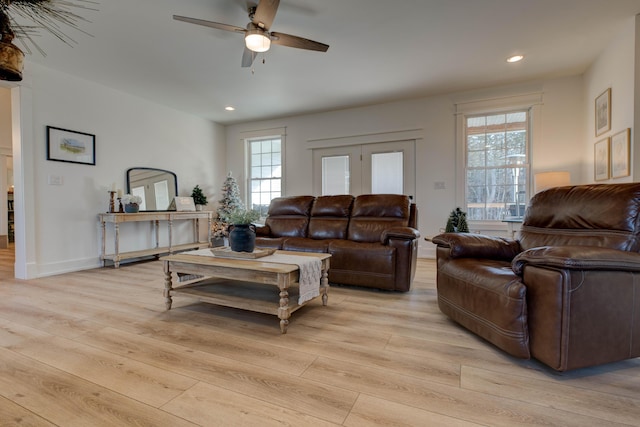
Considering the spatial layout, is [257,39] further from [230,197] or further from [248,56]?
[230,197]

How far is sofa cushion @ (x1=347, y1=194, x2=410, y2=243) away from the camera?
3.45 m

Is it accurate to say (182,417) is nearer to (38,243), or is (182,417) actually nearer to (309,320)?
(309,320)

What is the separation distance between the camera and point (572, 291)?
1458 mm

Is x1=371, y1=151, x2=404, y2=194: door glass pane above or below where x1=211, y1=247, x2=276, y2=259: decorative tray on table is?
above

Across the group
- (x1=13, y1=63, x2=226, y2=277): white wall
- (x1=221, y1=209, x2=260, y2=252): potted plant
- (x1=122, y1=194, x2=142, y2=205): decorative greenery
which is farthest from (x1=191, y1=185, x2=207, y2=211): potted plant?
(x1=221, y1=209, x2=260, y2=252): potted plant

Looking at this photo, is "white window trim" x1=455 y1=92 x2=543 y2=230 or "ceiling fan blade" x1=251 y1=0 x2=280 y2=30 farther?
"white window trim" x1=455 y1=92 x2=543 y2=230

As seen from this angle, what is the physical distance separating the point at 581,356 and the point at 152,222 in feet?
18.1

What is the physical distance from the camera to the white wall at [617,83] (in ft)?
9.52

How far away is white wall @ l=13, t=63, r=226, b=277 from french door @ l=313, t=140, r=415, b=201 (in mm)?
2712

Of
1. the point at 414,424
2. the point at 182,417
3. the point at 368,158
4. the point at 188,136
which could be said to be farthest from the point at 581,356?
the point at 188,136

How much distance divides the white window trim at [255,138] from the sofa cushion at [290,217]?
6.26 feet

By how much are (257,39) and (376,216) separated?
2218 mm

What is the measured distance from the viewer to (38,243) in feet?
12.0

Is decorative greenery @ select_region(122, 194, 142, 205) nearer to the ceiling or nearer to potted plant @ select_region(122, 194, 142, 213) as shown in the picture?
potted plant @ select_region(122, 194, 142, 213)
